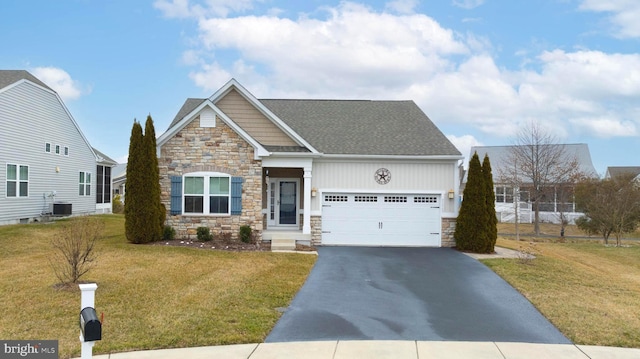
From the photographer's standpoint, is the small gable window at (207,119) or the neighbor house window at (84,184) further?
the neighbor house window at (84,184)

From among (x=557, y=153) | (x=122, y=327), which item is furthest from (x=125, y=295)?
(x=557, y=153)

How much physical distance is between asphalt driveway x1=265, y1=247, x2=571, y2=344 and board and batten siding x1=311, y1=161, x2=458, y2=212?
435cm

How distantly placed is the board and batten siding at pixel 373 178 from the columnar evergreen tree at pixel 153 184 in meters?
5.59

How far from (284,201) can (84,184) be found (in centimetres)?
1445

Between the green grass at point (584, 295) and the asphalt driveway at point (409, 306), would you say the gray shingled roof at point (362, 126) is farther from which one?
the green grass at point (584, 295)

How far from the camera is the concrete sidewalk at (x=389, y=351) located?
6.19 metres

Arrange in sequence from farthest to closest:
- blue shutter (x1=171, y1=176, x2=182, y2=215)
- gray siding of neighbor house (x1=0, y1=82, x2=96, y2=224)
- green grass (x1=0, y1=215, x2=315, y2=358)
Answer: gray siding of neighbor house (x1=0, y1=82, x2=96, y2=224) → blue shutter (x1=171, y1=176, x2=182, y2=215) → green grass (x1=0, y1=215, x2=315, y2=358)

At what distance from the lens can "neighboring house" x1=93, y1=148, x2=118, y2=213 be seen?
96.2 feet

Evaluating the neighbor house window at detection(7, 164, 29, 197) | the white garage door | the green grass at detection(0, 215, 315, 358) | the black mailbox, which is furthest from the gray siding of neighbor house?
the black mailbox

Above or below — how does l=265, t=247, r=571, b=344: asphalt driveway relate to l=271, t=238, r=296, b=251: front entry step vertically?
below

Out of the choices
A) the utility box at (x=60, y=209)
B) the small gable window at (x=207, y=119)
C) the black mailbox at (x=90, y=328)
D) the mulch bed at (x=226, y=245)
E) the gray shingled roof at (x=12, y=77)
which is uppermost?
the gray shingled roof at (x=12, y=77)

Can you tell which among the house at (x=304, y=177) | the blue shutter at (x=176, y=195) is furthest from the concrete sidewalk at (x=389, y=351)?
the blue shutter at (x=176, y=195)

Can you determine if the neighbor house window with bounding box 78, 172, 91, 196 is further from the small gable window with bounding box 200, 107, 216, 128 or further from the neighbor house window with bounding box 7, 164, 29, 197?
the small gable window with bounding box 200, 107, 216, 128

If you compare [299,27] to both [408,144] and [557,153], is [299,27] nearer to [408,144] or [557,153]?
[408,144]
